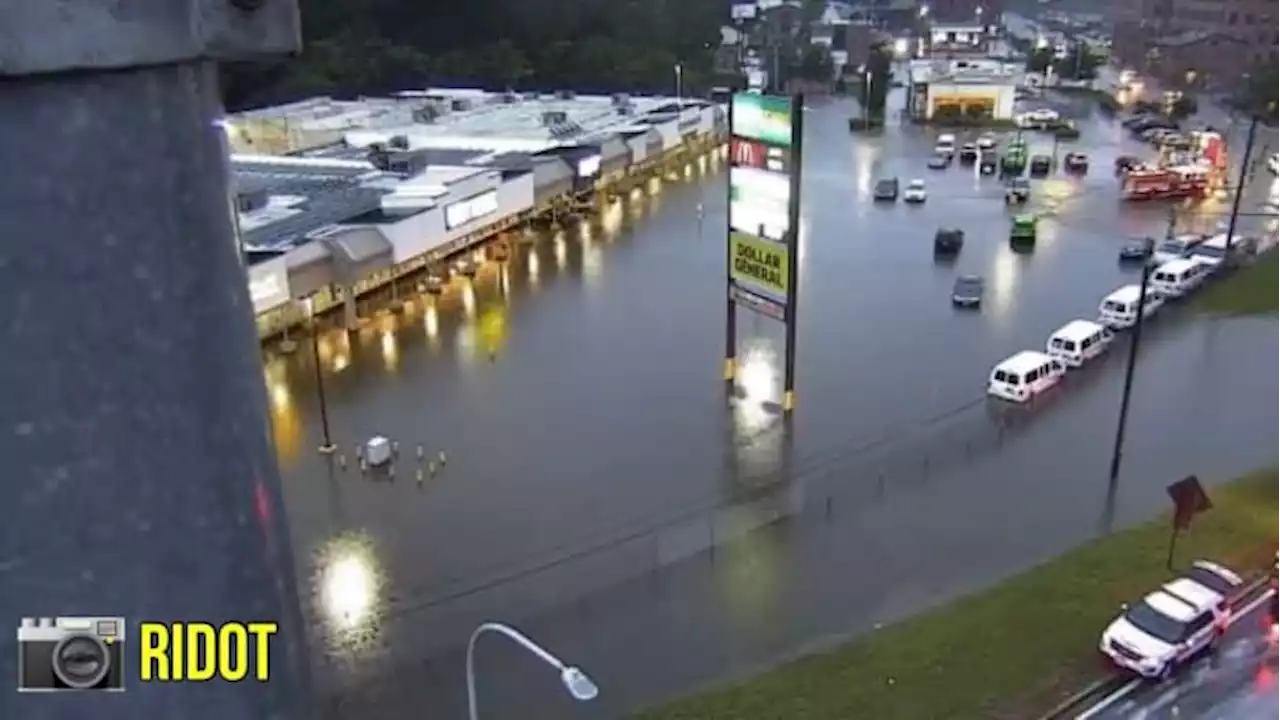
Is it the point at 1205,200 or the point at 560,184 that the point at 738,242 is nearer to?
the point at 560,184

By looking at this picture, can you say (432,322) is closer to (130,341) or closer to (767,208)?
(767,208)

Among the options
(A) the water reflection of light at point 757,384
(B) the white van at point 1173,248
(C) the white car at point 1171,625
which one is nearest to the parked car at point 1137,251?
(B) the white van at point 1173,248

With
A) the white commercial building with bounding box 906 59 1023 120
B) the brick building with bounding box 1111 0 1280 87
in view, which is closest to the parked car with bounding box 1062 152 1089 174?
the white commercial building with bounding box 906 59 1023 120

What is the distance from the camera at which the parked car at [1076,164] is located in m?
26.1

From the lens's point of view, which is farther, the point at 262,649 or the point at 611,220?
the point at 611,220

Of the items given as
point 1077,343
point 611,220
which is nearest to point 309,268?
point 611,220

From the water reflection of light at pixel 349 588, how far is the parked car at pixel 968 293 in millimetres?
9885

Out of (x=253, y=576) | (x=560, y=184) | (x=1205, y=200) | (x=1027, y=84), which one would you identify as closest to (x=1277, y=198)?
(x=1205, y=200)

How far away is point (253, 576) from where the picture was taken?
88 cm

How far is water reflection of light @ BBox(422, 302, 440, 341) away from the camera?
1488 cm

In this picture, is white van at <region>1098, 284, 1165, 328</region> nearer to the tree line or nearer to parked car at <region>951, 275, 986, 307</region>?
parked car at <region>951, 275, 986, 307</region>

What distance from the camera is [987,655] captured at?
7215 mm

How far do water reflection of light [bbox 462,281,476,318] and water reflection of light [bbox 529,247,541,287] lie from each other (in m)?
0.97

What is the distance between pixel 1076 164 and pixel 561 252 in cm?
1421
